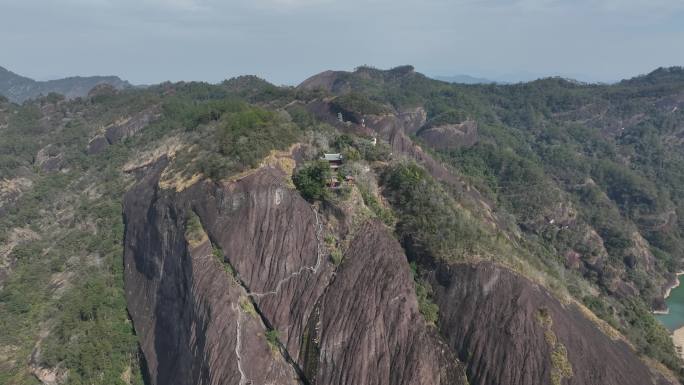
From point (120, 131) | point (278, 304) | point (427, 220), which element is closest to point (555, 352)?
point (427, 220)

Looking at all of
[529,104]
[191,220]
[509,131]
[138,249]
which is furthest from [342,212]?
[529,104]

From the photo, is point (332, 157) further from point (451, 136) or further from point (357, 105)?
point (451, 136)

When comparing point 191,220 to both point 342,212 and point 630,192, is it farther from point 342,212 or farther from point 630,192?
point 630,192

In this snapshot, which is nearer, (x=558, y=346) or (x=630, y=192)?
(x=558, y=346)

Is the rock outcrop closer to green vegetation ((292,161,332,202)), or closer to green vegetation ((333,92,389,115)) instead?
green vegetation ((333,92,389,115))

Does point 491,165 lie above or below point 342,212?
below

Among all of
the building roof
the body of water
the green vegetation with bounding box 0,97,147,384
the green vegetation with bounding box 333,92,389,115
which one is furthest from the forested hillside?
the body of water

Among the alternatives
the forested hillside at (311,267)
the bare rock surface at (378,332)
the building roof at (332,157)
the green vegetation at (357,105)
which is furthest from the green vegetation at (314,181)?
the green vegetation at (357,105)
